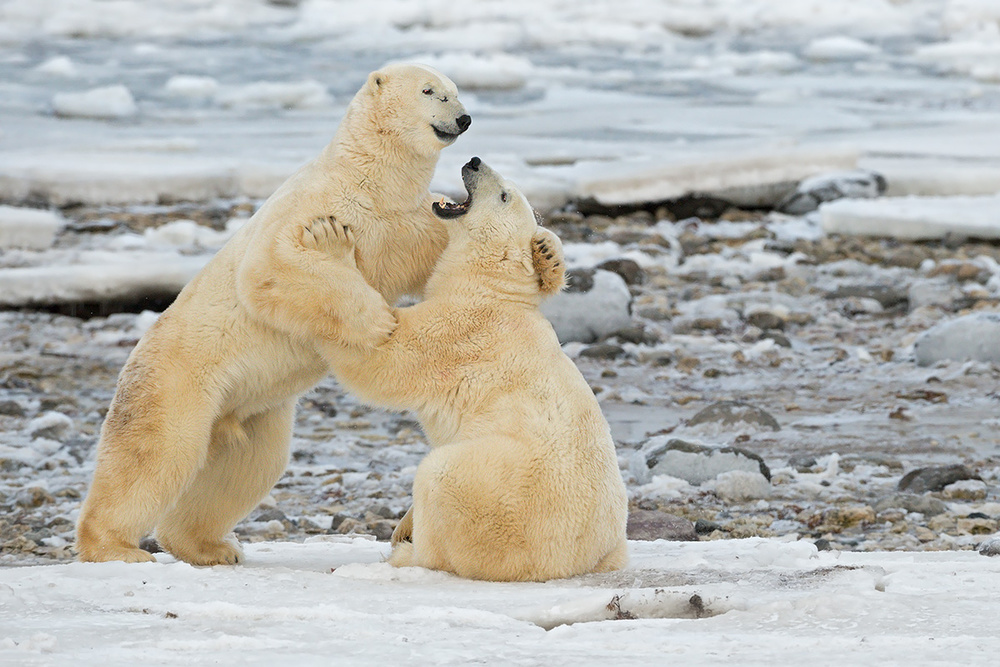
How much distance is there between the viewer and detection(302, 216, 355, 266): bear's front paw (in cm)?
386

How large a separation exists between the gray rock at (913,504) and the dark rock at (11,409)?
14.0ft

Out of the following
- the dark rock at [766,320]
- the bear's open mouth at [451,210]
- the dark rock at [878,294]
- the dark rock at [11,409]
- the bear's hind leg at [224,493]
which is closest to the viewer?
the bear's open mouth at [451,210]

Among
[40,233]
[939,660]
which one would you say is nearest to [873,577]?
[939,660]

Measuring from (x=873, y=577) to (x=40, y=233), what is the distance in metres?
8.07

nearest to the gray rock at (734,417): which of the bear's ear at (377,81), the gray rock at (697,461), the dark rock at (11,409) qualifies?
the gray rock at (697,461)

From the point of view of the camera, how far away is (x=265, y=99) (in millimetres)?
16844

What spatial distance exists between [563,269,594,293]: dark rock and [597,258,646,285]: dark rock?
2.98ft

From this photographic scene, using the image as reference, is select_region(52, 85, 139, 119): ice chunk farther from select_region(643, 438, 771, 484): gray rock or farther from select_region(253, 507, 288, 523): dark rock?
select_region(643, 438, 771, 484): gray rock

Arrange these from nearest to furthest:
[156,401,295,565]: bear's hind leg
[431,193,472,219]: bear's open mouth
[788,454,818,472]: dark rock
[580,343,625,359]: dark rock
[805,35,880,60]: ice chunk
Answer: [431,193,472,219]: bear's open mouth < [156,401,295,565]: bear's hind leg < [788,454,818,472]: dark rock < [580,343,625,359]: dark rock < [805,35,880,60]: ice chunk

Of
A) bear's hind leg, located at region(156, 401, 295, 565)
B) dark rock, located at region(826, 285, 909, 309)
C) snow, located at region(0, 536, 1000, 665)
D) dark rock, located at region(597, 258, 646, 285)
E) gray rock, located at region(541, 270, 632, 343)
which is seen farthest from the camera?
dark rock, located at region(597, 258, 646, 285)

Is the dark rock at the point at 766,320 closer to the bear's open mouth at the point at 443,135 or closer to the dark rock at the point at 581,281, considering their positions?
the dark rock at the point at 581,281

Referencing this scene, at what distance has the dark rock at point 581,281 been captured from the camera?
8.35 meters

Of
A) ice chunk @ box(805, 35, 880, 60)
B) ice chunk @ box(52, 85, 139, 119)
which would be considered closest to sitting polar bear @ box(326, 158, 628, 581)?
ice chunk @ box(52, 85, 139, 119)

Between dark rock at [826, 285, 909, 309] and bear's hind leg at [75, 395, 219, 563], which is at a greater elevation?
bear's hind leg at [75, 395, 219, 563]
